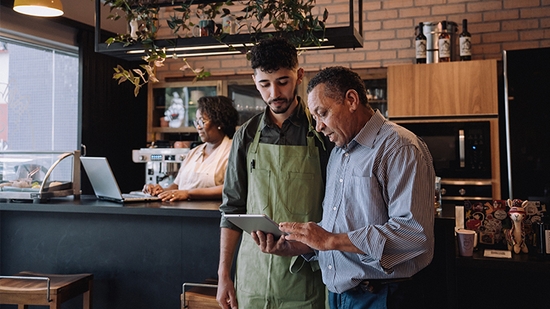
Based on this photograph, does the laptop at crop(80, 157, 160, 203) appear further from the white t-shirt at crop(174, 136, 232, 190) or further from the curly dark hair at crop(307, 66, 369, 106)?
the curly dark hair at crop(307, 66, 369, 106)

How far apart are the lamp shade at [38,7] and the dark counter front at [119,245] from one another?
1153 millimetres

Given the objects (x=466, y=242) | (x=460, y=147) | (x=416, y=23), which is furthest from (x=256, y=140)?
(x=416, y=23)

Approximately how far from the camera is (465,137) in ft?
13.7

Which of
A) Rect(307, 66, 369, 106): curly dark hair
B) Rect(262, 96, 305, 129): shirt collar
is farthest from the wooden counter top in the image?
Rect(307, 66, 369, 106): curly dark hair

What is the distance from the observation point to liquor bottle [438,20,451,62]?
4273 mm

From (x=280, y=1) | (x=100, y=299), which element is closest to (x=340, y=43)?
(x=280, y=1)

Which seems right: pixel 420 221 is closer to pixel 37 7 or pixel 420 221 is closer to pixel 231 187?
pixel 231 187

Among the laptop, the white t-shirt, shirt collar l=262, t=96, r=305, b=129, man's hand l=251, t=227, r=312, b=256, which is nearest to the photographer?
man's hand l=251, t=227, r=312, b=256

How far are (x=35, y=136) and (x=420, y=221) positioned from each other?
4.26m

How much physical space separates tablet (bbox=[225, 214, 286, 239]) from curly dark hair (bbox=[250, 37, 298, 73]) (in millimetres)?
553

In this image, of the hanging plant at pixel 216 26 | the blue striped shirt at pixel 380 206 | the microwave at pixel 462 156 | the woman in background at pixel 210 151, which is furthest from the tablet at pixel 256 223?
the microwave at pixel 462 156

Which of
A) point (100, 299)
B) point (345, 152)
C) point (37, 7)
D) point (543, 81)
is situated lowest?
point (100, 299)

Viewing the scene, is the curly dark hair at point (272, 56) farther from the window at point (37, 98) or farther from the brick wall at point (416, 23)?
the window at point (37, 98)

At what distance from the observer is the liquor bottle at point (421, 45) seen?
440cm
